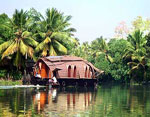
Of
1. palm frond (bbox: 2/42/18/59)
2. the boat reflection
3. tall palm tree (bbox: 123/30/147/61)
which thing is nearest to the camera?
the boat reflection

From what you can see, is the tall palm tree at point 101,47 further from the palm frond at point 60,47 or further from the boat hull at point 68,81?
the boat hull at point 68,81

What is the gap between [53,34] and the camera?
37.0 meters

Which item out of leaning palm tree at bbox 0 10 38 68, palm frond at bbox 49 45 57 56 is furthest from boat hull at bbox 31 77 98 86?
palm frond at bbox 49 45 57 56

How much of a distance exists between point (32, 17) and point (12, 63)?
6212mm

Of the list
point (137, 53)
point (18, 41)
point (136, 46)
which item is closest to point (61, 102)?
point (18, 41)

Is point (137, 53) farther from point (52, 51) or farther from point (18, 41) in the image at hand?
point (18, 41)

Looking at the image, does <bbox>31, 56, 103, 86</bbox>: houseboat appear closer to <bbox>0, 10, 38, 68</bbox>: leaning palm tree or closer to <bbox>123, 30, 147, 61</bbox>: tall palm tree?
<bbox>0, 10, 38, 68</bbox>: leaning palm tree

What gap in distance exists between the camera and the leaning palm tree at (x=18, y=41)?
109ft

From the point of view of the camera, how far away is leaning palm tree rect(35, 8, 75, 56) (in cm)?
3709

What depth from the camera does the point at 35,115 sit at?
452 inches

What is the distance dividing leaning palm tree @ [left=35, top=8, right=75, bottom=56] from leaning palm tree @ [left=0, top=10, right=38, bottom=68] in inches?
84.8

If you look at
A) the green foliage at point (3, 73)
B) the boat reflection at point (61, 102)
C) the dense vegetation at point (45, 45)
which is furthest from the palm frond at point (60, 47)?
the boat reflection at point (61, 102)

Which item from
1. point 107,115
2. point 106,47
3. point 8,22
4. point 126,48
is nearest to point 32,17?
point 8,22

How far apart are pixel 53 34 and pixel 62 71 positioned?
5.43 metres
